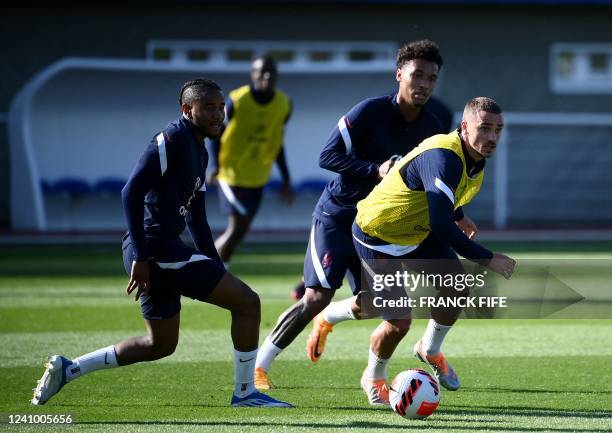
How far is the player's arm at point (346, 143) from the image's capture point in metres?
7.59

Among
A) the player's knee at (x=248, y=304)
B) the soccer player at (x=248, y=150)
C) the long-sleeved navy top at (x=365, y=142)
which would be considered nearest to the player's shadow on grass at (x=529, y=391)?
the long-sleeved navy top at (x=365, y=142)

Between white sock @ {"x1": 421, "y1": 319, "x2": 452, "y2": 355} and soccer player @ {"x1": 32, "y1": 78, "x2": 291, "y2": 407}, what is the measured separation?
1295 millimetres

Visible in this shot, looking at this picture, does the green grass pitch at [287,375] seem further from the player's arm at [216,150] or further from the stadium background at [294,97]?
the stadium background at [294,97]

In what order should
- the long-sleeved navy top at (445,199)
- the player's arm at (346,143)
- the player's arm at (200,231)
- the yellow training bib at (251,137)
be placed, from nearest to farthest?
the long-sleeved navy top at (445,199) → the player's arm at (200,231) → the player's arm at (346,143) → the yellow training bib at (251,137)

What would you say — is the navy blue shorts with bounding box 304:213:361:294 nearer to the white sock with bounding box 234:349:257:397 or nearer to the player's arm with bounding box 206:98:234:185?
the white sock with bounding box 234:349:257:397

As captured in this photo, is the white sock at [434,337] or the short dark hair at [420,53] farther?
the white sock at [434,337]

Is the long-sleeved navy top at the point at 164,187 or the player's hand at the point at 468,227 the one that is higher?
the long-sleeved navy top at the point at 164,187

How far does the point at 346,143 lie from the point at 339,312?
1.29 meters

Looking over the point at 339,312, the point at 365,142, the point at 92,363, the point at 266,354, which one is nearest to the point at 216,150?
the point at 339,312

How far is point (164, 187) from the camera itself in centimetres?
678

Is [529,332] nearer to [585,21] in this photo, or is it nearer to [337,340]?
[337,340]

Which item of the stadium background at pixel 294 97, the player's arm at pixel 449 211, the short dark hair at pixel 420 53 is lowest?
the stadium background at pixel 294 97

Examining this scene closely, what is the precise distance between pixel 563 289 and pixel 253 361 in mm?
3987

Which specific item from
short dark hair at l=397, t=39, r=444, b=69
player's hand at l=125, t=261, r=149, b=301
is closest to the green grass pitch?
player's hand at l=125, t=261, r=149, b=301
